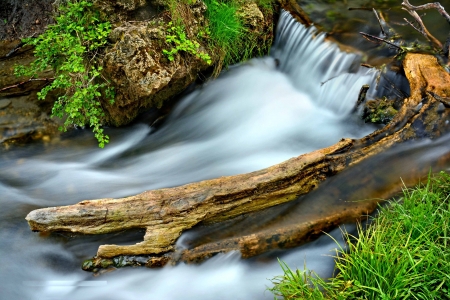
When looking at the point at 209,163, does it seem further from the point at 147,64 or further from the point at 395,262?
the point at 395,262

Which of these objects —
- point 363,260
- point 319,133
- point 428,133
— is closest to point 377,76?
point 319,133

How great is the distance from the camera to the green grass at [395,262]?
2.58 metres

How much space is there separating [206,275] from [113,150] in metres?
2.55

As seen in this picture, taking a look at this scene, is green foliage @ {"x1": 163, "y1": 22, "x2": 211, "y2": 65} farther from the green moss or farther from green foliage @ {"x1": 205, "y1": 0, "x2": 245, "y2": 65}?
the green moss

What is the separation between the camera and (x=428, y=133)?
11.9 feet

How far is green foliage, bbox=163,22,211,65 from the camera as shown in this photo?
4.67 meters

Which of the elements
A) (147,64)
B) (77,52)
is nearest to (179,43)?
(147,64)

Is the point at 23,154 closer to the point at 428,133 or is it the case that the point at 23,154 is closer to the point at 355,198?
the point at 355,198

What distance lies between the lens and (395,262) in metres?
2.73

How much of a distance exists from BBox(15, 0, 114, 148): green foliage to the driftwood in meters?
1.26

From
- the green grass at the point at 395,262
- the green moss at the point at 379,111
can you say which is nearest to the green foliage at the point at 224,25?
the green moss at the point at 379,111

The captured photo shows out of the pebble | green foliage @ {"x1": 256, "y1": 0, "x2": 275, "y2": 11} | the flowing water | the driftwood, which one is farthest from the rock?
the driftwood

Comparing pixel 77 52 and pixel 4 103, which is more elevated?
pixel 77 52

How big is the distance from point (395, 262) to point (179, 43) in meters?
3.40
